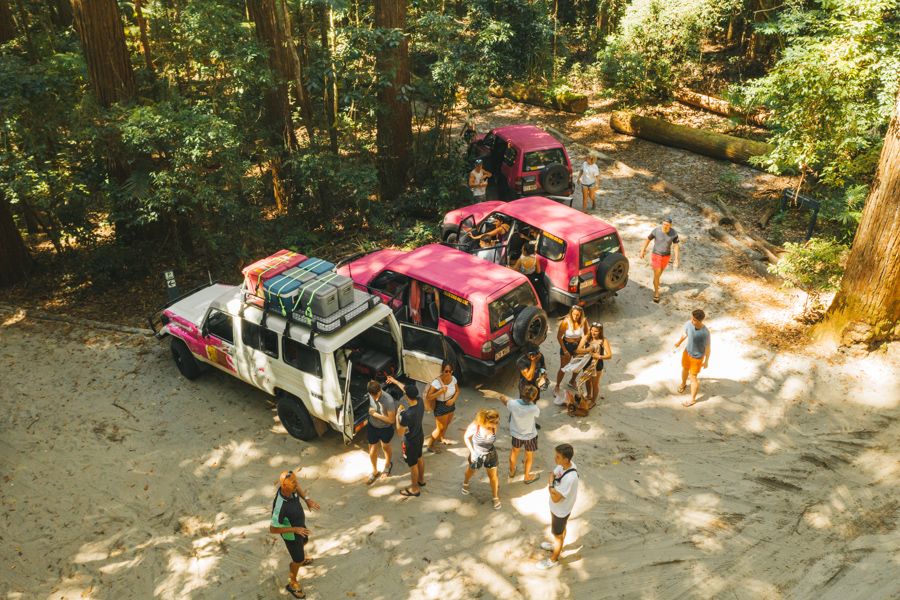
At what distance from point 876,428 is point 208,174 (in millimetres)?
11136

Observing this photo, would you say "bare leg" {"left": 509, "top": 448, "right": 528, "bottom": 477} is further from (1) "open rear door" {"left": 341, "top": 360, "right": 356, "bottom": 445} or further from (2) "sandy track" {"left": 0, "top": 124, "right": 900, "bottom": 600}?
(1) "open rear door" {"left": 341, "top": 360, "right": 356, "bottom": 445}

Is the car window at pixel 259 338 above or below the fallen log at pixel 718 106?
below

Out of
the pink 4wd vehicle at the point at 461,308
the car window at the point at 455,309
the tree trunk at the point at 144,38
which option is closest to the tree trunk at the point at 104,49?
the tree trunk at the point at 144,38

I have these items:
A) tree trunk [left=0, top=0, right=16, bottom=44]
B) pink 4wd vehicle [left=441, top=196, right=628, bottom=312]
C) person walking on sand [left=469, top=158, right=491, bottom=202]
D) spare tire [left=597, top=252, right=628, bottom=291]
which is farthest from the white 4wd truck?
tree trunk [left=0, top=0, right=16, bottom=44]

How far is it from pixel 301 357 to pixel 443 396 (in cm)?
186

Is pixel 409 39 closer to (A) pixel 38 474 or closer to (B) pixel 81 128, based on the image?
(B) pixel 81 128

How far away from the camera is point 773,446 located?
825cm

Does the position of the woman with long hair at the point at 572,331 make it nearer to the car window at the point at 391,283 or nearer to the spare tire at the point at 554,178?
the car window at the point at 391,283

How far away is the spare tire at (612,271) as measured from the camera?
10.6 meters

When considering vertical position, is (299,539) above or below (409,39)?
below

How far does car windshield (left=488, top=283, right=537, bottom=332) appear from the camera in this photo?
29.6 feet

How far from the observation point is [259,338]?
27.8 ft

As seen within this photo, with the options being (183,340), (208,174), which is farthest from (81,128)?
(183,340)

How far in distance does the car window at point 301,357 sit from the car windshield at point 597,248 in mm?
4925
